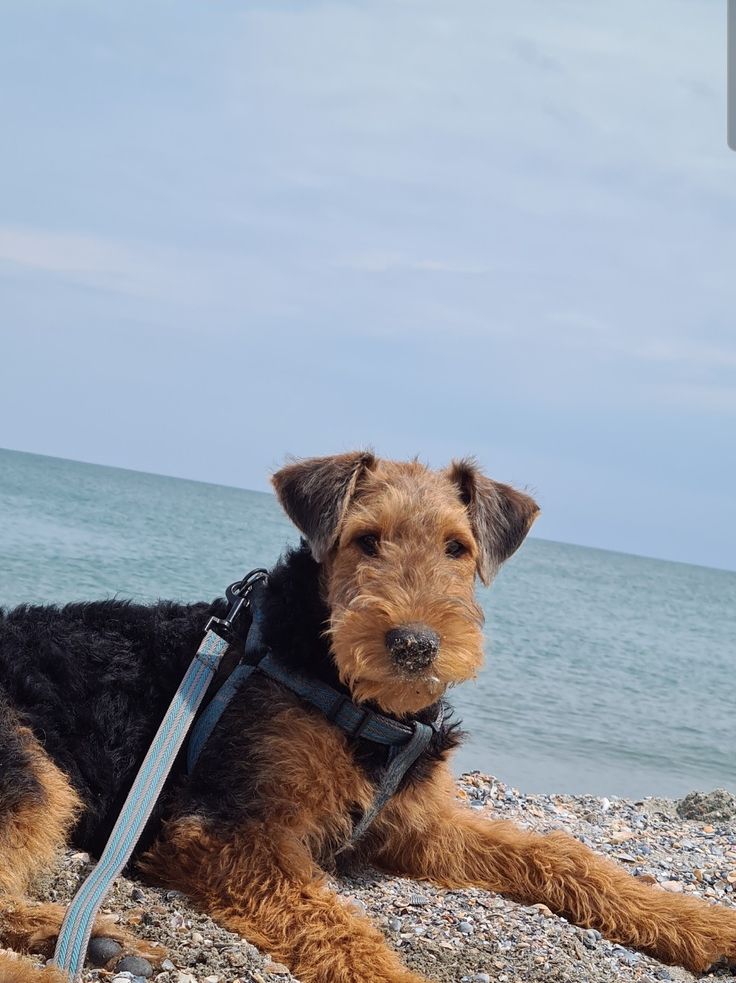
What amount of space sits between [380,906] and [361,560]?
1.50 meters

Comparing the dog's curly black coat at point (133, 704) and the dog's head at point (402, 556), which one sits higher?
the dog's head at point (402, 556)

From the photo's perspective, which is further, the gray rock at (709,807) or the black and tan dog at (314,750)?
the gray rock at (709,807)

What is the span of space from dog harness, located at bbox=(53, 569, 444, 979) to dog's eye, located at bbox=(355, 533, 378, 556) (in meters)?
0.56

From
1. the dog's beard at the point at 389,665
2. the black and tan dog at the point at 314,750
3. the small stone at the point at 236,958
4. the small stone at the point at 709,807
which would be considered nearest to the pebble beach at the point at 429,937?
the small stone at the point at 236,958

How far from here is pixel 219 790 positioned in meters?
3.82

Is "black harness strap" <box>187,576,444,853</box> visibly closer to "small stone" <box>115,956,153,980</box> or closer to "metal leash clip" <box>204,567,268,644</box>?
"metal leash clip" <box>204,567,268,644</box>

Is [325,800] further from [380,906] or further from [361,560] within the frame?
[361,560]

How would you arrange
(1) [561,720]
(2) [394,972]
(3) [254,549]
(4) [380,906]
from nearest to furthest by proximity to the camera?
(2) [394,972] < (4) [380,906] < (1) [561,720] < (3) [254,549]

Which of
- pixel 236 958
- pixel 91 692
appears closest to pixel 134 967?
pixel 236 958

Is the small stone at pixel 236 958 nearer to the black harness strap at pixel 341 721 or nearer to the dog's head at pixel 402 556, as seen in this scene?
the black harness strap at pixel 341 721

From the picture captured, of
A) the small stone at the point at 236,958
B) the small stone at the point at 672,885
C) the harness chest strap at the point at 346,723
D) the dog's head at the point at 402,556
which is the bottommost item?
the small stone at the point at 236,958

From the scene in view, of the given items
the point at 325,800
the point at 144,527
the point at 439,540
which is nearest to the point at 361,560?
the point at 439,540

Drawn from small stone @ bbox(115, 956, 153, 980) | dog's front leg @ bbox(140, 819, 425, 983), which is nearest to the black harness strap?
dog's front leg @ bbox(140, 819, 425, 983)

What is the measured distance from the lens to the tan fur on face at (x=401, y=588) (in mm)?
3443
